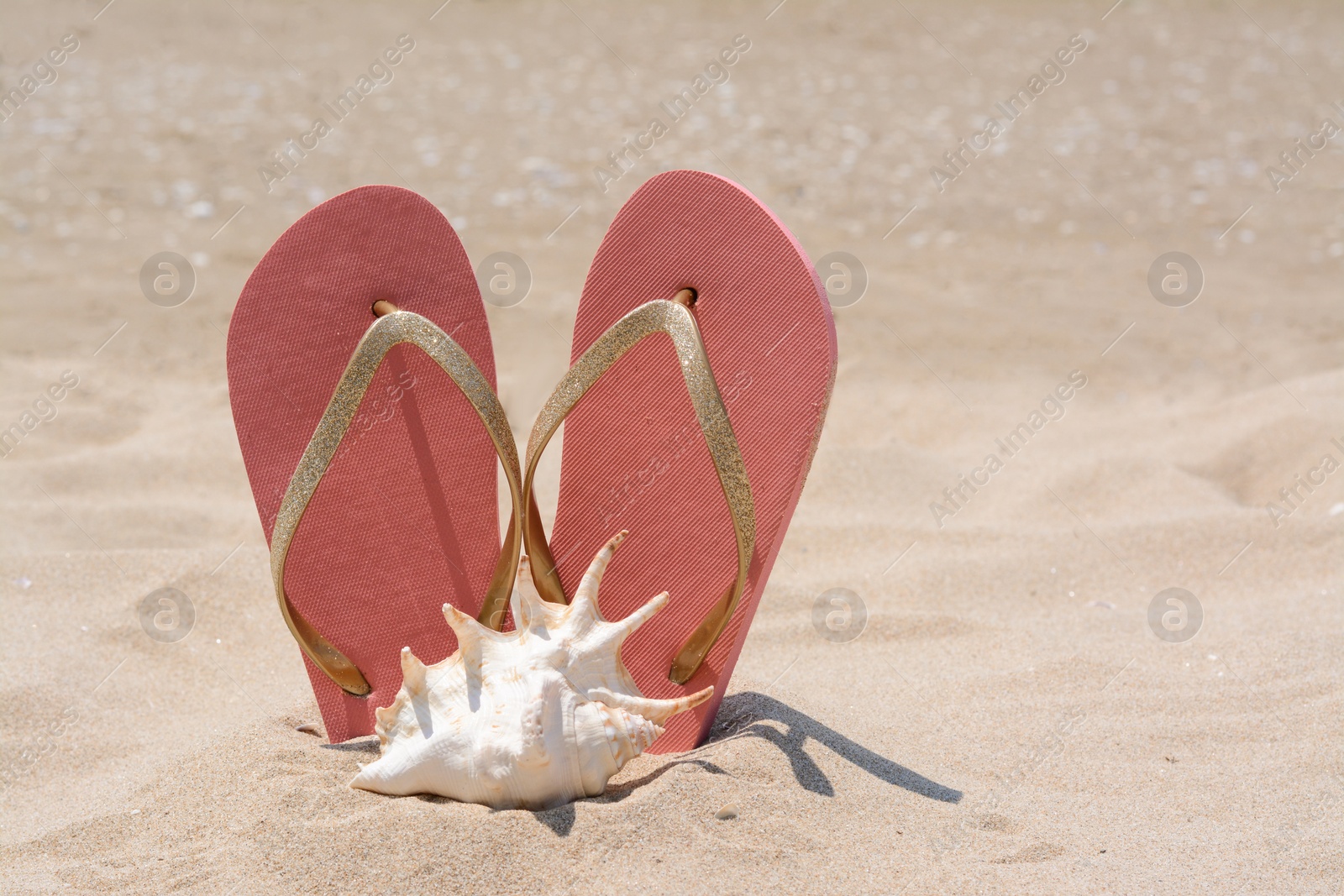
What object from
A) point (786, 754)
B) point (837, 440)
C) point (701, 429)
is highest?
point (837, 440)

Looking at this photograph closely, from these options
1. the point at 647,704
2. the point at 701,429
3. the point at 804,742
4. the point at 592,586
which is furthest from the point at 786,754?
the point at 701,429

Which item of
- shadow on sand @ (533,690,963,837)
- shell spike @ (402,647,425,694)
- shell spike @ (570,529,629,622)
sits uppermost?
shell spike @ (570,529,629,622)

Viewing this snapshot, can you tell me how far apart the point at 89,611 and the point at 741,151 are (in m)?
5.17

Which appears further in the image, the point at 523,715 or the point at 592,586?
the point at 592,586

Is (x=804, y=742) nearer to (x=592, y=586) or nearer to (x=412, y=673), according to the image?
(x=592, y=586)

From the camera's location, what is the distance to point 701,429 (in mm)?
2297

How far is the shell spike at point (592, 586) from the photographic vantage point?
2.15 meters

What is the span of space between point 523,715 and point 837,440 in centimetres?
297

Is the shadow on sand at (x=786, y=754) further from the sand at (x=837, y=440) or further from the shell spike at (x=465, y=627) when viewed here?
the shell spike at (x=465, y=627)

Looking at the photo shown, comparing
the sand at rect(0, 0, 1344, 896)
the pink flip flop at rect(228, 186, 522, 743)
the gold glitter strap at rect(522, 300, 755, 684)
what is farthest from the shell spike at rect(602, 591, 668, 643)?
the pink flip flop at rect(228, 186, 522, 743)

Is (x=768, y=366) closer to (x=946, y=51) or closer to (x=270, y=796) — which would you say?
(x=270, y=796)

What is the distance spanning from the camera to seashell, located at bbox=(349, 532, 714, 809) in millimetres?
1993

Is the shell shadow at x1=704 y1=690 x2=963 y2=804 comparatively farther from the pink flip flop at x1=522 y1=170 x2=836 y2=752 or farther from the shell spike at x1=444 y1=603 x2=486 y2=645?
the shell spike at x1=444 y1=603 x2=486 y2=645

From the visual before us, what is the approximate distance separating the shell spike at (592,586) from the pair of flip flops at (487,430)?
226 mm
